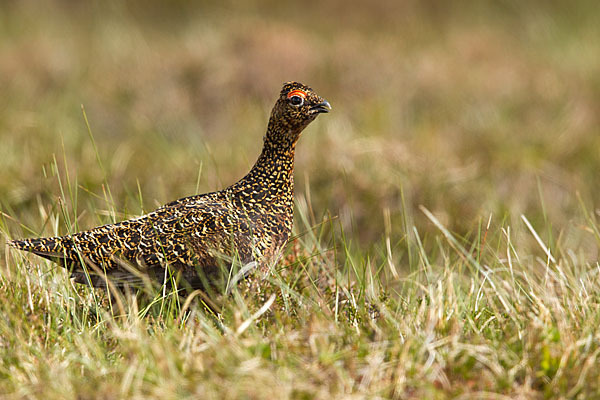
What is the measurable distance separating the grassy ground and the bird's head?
471 mm

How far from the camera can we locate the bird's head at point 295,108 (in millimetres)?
3863

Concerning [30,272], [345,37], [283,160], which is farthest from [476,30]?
[30,272]

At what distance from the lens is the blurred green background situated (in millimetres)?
6562

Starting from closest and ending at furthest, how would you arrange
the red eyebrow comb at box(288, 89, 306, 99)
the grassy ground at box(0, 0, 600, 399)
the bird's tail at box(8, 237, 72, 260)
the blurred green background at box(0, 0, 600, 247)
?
the grassy ground at box(0, 0, 600, 399) < the bird's tail at box(8, 237, 72, 260) < the red eyebrow comb at box(288, 89, 306, 99) < the blurred green background at box(0, 0, 600, 247)

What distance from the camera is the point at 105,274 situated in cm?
347

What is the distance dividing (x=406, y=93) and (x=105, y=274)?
22.2 feet

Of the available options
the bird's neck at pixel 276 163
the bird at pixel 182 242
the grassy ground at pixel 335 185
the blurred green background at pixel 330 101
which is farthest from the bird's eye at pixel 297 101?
the blurred green background at pixel 330 101

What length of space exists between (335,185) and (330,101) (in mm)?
2868

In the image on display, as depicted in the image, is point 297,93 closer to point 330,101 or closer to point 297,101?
point 297,101

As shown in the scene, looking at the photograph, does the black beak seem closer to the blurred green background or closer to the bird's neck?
the bird's neck

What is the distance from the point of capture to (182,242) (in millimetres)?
3520

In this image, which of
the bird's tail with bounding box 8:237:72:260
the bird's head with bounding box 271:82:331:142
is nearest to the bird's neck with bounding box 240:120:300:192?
the bird's head with bounding box 271:82:331:142

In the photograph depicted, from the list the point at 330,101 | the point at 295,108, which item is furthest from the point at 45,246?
the point at 330,101

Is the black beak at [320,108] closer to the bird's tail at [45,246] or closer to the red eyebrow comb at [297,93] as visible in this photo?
the red eyebrow comb at [297,93]
